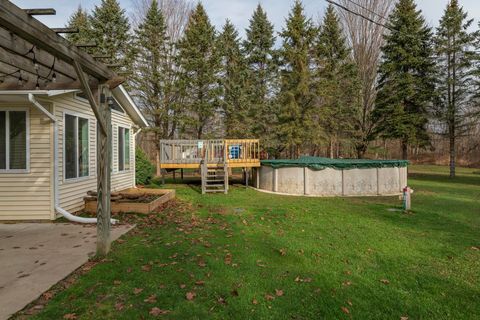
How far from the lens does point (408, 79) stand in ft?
64.3

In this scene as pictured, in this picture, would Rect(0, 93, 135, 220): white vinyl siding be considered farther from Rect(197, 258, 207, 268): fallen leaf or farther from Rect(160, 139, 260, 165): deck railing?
Rect(160, 139, 260, 165): deck railing

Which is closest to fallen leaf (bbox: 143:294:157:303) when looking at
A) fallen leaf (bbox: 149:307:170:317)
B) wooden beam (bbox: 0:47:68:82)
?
fallen leaf (bbox: 149:307:170:317)

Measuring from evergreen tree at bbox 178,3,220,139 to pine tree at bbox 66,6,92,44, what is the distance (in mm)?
6833

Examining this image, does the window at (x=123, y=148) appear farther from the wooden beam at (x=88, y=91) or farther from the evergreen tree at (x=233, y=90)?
the evergreen tree at (x=233, y=90)

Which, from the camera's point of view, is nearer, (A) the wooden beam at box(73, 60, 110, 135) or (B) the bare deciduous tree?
(A) the wooden beam at box(73, 60, 110, 135)

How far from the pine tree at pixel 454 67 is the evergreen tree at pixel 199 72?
50.5ft

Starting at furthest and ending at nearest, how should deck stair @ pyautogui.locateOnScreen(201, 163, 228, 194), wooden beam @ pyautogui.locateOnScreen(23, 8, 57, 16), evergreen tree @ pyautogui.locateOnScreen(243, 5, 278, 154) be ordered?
evergreen tree @ pyautogui.locateOnScreen(243, 5, 278, 154), deck stair @ pyautogui.locateOnScreen(201, 163, 228, 194), wooden beam @ pyautogui.locateOnScreen(23, 8, 57, 16)

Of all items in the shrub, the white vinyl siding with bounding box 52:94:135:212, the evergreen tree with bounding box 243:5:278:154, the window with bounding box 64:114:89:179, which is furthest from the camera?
the evergreen tree with bounding box 243:5:278:154

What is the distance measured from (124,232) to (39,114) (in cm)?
353

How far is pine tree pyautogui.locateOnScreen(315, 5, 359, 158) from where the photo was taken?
21.2 m

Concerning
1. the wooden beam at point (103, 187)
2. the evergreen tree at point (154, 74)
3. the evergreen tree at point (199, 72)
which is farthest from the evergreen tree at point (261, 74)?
the wooden beam at point (103, 187)

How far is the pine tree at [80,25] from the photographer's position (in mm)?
20625

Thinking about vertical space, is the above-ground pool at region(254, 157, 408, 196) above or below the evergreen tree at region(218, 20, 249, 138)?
below

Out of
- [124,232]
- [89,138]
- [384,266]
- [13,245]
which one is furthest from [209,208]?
[384,266]
